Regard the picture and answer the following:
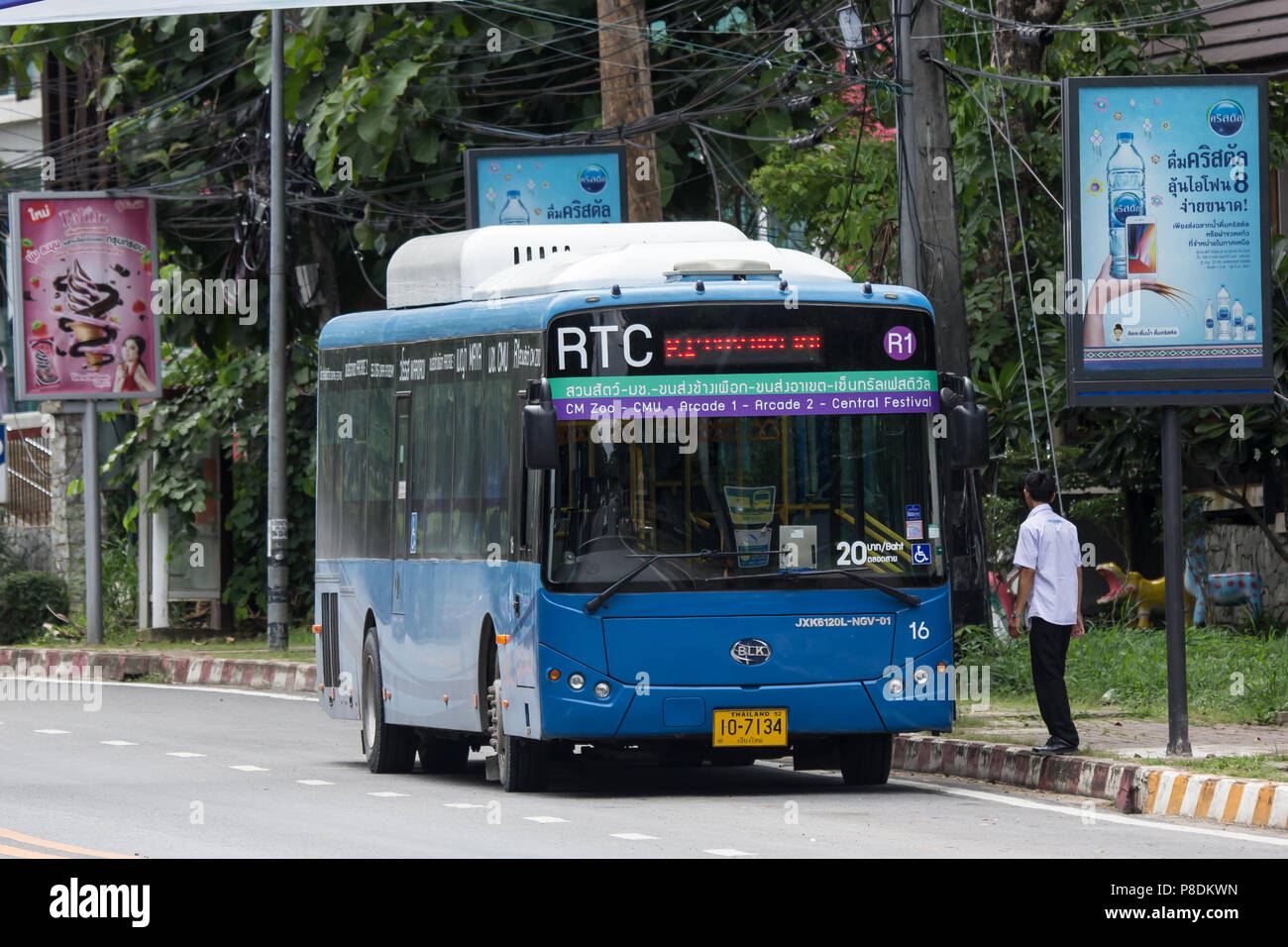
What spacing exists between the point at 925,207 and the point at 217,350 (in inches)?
601

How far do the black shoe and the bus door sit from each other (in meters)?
4.28

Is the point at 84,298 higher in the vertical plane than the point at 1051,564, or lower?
higher

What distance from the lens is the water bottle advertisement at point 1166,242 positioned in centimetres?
1395

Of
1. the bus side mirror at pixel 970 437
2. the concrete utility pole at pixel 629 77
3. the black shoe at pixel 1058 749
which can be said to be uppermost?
the concrete utility pole at pixel 629 77

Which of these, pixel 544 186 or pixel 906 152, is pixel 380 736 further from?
pixel 544 186

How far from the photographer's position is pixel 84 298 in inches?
1168

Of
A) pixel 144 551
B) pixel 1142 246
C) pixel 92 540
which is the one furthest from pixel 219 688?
pixel 1142 246

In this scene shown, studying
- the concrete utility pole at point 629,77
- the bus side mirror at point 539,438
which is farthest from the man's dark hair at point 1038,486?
the concrete utility pole at point 629,77

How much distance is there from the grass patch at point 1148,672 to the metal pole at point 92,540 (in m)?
14.4

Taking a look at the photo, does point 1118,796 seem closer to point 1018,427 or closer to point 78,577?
point 1018,427

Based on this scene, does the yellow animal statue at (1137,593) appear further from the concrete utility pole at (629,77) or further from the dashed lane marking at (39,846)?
the dashed lane marking at (39,846)

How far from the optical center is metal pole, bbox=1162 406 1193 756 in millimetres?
13641

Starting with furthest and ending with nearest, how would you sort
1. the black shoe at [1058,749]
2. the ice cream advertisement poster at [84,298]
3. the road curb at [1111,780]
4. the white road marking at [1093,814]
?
the ice cream advertisement poster at [84,298], the black shoe at [1058,749], the road curb at [1111,780], the white road marking at [1093,814]

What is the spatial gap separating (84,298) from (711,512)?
722 inches
